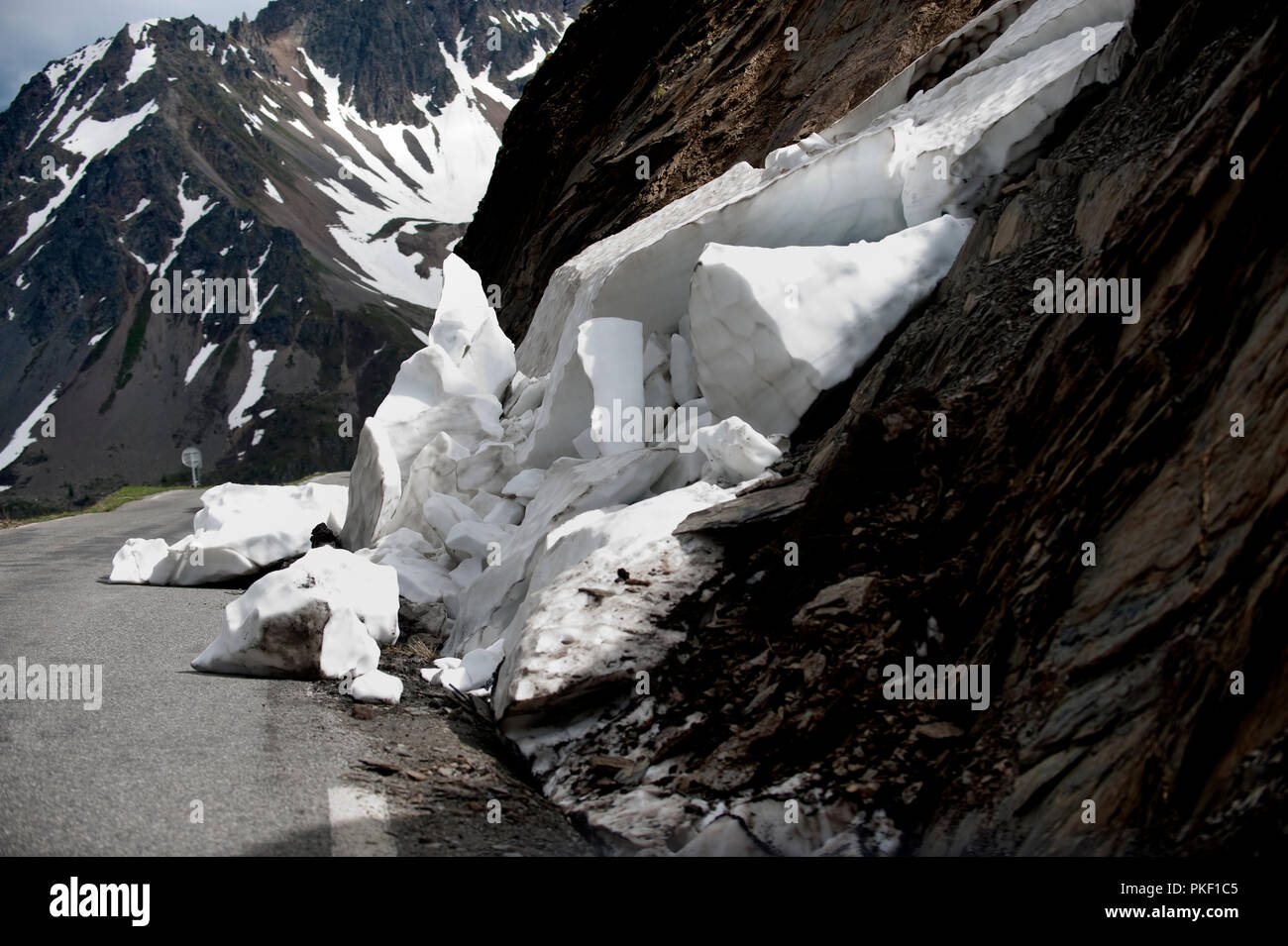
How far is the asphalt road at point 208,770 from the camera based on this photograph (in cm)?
455

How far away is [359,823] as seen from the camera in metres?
4.81

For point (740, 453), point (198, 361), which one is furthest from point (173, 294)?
point (740, 453)

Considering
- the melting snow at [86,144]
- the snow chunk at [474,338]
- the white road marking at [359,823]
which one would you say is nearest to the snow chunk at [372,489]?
the snow chunk at [474,338]

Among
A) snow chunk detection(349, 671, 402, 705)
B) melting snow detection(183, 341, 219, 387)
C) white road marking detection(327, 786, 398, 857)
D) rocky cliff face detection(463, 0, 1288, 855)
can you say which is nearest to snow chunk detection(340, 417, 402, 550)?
snow chunk detection(349, 671, 402, 705)

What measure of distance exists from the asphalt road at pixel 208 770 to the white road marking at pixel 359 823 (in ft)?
0.03

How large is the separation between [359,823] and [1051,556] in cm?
373

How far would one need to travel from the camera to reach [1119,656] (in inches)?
180

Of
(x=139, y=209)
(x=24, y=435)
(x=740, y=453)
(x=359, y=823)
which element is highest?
(x=139, y=209)

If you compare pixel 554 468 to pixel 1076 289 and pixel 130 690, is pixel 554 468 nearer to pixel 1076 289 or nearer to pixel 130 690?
pixel 130 690

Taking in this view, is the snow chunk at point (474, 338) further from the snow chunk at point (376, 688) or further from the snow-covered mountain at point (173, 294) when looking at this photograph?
the snow-covered mountain at point (173, 294)

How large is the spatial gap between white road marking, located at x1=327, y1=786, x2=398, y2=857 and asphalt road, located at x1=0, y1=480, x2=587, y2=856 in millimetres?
11

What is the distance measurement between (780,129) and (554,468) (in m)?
8.46

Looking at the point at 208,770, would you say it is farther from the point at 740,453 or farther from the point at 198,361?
the point at 198,361

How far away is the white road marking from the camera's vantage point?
4.52 metres
